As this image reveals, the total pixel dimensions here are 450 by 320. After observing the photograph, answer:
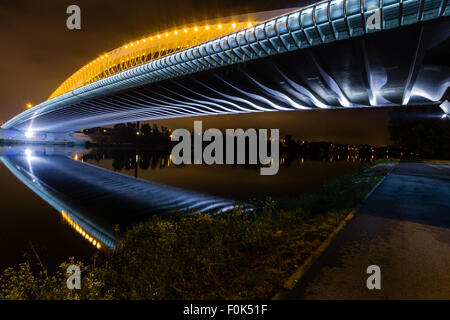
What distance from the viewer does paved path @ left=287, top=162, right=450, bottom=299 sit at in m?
3.18

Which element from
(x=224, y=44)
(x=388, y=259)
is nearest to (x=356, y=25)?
(x=224, y=44)

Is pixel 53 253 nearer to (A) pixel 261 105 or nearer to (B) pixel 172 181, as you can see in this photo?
(B) pixel 172 181

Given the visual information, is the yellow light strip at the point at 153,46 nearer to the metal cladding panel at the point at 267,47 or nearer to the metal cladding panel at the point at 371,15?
the metal cladding panel at the point at 267,47

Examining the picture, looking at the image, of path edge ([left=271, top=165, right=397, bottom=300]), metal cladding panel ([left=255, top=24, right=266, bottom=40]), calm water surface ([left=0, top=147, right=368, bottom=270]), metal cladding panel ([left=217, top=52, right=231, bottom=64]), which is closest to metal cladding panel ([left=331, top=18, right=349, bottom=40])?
metal cladding panel ([left=255, top=24, right=266, bottom=40])

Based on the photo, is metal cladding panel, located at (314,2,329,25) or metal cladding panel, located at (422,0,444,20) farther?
metal cladding panel, located at (314,2,329,25)

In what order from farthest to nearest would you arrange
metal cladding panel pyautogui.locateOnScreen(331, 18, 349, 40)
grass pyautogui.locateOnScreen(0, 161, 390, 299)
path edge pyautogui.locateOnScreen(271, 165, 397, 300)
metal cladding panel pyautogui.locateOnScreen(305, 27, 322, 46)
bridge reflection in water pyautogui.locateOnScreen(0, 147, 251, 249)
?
metal cladding panel pyautogui.locateOnScreen(305, 27, 322, 46)
metal cladding panel pyautogui.locateOnScreen(331, 18, 349, 40)
bridge reflection in water pyautogui.locateOnScreen(0, 147, 251, 249)
grass pyautogui.locateOnScreen(0, 161, 390, 299)
path edge pyautogui.locateOnScreen(271, 165, 397, 300)

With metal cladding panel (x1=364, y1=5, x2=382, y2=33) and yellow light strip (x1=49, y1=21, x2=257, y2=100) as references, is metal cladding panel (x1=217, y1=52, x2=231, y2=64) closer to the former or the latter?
yellow light strip (x1=49, y1=21, x2=257, y2=100)

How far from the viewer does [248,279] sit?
351 centimetres

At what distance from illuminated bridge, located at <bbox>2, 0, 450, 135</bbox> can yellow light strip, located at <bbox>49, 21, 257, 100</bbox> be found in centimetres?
13

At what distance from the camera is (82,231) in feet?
28.4

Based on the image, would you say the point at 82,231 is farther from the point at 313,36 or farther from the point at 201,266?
the point at 313,36

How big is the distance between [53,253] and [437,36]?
630 inches

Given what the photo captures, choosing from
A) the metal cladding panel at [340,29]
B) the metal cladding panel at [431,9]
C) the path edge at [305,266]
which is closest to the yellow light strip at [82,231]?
the path edge at [305,266]
